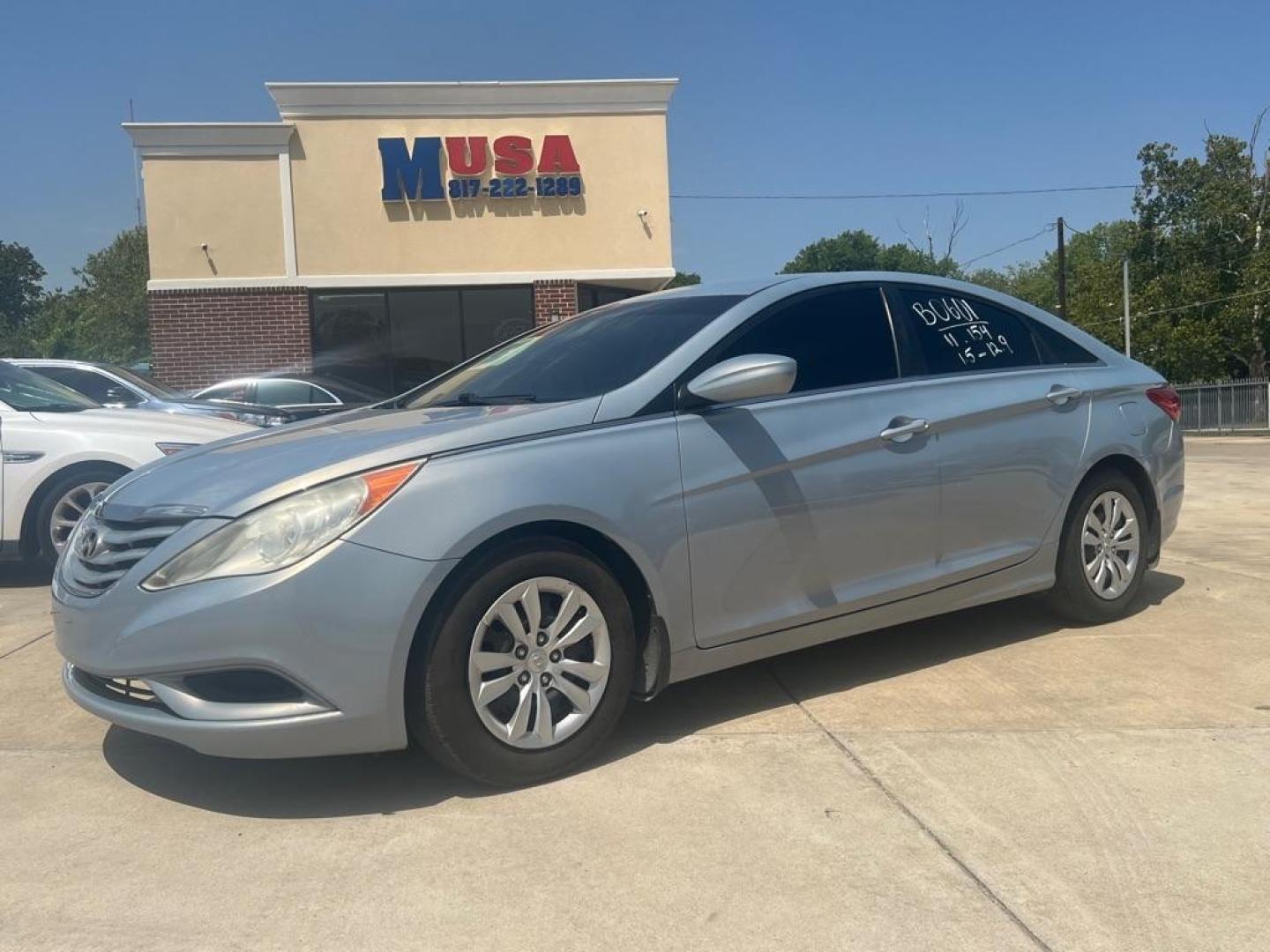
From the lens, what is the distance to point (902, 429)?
4.30 m

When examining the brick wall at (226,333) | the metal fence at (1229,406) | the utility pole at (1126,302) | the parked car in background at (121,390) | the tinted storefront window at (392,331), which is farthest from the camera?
the utility pole at (1126,302)

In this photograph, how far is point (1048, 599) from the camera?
5.23 meters

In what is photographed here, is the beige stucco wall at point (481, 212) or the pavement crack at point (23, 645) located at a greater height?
the beige stucco wall at point (481, 212)

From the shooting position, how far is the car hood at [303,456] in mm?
3232

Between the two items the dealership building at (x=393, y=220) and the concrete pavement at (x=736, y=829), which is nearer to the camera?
the concrete pavement at (x=736, y=829)

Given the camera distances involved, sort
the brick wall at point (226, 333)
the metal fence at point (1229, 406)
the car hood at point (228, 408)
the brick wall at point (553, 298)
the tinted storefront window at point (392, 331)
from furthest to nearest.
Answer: the metal fence at point (1229, 406) < the brick wall at point (553, 298) < the tinted storefront window at point (392, 331) < the brick wall at point (226, 333) < the car hood at point (228, 408)

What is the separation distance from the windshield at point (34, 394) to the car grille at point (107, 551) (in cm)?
394

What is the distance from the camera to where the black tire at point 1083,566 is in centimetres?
498

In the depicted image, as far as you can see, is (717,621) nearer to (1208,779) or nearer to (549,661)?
(549,661)

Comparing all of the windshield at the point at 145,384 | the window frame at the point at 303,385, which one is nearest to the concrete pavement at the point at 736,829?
the windshield at the point at 145,384

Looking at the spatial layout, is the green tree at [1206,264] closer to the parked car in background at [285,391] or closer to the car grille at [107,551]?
the parked car in background at [285,391]

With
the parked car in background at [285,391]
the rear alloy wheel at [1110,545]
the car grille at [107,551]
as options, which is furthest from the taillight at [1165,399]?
the parked car in background at [285,391]

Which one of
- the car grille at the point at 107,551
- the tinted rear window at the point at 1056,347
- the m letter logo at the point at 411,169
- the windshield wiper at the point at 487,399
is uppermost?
the m letter logo at the point at 411,169

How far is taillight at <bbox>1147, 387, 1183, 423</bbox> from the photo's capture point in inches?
212
